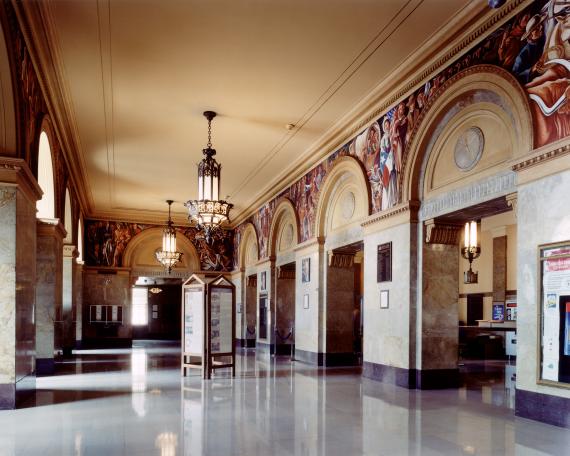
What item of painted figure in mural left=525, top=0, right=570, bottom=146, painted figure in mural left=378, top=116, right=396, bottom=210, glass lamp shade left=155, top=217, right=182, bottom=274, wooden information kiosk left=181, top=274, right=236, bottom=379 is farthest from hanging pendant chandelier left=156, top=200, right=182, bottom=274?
painted figure in mural left=525, top=0, right=570, bottom=146

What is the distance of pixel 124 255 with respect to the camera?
24.7 metres

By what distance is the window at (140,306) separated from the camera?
31.4 metres

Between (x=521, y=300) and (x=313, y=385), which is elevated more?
Result: (x=521, y=300)

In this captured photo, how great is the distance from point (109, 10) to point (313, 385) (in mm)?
7147

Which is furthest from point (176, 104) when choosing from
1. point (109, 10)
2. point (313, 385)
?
point (313, 385)

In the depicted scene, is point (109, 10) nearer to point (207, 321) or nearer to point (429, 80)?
point (429, 80)

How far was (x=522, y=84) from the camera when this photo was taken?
7.27 m

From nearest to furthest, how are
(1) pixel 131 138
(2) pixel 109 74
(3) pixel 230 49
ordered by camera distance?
(3) pixel 230 49, (2) pixel 109 74, (1) pixel 131 138

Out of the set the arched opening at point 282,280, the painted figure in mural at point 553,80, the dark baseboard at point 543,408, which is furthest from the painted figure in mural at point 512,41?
the arched opening at point 282,280

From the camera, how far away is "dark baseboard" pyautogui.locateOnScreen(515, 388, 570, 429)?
628 centimetres

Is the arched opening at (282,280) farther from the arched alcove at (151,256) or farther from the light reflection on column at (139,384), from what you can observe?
the arched alcove at (151,256)

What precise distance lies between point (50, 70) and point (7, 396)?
5.57 metres

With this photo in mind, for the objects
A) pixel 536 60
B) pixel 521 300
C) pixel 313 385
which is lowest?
pixel 313 385

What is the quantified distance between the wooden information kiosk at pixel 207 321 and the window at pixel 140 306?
20.5m
